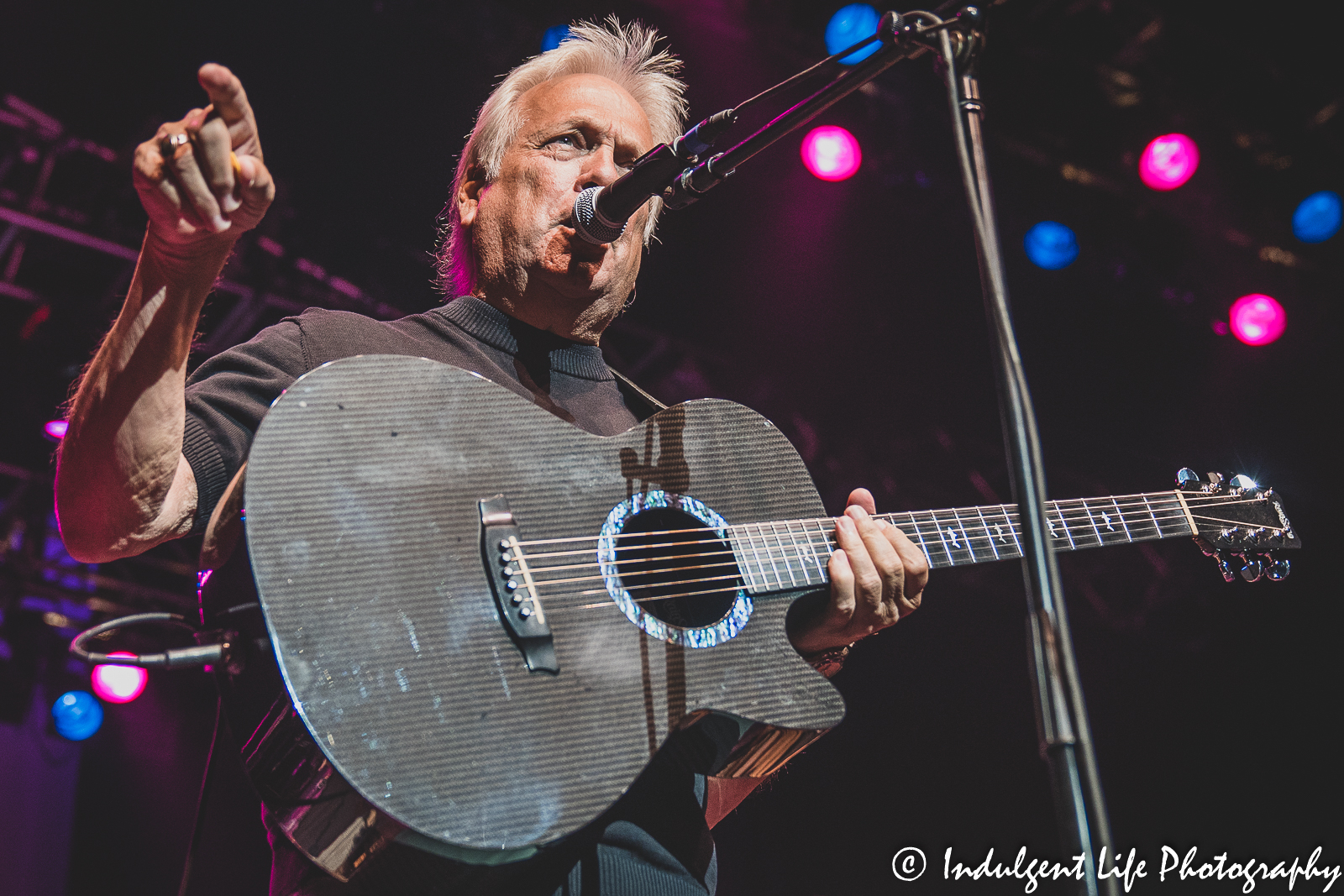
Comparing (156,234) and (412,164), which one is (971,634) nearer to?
(412,164)

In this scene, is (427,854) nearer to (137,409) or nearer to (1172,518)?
(137,409)

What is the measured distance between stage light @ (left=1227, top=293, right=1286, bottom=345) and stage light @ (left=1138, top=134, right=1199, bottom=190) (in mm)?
919

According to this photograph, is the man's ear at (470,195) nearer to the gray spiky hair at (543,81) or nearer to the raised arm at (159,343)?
the gray spiky hair at (543,81)

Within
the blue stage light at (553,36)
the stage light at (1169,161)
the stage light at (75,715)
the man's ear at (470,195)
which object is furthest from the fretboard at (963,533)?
the stage light at (75,715)

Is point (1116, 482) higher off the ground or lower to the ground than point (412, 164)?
lower

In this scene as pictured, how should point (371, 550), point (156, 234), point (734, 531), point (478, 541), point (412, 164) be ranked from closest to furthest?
point (156, 234) → point (371, 550) → point (478, 541) → point (734, 531) → point (412, 164)

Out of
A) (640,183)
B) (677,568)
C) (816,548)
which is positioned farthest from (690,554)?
(640,183)

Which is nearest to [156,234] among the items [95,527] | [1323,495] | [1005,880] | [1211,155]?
[95,527]

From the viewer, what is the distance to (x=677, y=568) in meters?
1.76

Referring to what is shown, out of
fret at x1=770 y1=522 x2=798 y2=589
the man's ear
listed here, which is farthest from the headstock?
Answer: the man's ear

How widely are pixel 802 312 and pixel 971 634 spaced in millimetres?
2518

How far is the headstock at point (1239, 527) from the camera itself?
248 centimetres

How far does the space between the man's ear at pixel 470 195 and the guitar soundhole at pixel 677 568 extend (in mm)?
1250

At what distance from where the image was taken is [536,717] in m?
1.44
